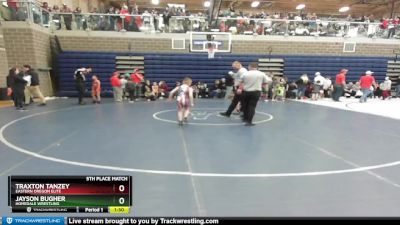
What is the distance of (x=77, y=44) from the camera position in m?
18.0

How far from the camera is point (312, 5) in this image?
112ft

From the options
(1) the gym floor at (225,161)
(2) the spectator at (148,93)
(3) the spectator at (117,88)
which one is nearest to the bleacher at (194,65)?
(2) the spectator at (148,93)

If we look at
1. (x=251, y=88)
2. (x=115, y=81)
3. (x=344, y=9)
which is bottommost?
(x=115, y=81)

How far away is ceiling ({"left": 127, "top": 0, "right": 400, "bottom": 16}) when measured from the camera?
106ft

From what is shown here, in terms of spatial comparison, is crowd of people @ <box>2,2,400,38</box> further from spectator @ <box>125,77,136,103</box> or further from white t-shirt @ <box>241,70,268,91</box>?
white t-shirt @ <box>241,70,268,91</box>

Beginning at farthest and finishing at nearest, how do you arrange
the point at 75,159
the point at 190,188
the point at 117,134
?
1. the point at 117,134
2. the point at 75,159
3. the point at 190,188

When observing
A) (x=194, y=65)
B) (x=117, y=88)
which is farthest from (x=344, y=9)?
(x=117, y=88)

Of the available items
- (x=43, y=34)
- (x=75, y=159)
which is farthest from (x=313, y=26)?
(x=75, y=159)

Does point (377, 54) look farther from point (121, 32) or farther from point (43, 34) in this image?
point (43, 34)

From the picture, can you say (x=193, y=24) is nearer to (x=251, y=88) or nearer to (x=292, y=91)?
(x=292, y=91)

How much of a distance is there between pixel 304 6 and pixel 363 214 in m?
35.2
